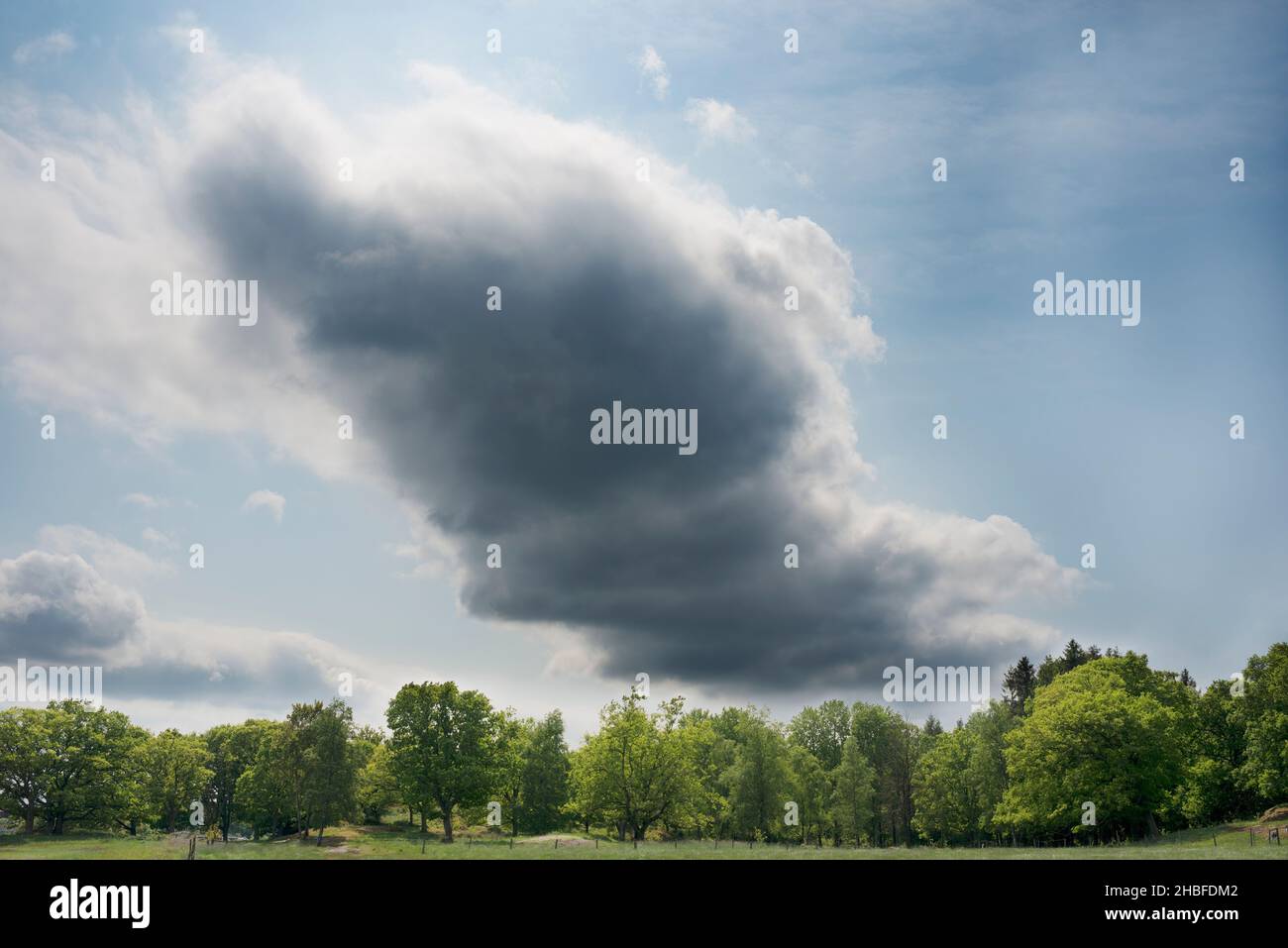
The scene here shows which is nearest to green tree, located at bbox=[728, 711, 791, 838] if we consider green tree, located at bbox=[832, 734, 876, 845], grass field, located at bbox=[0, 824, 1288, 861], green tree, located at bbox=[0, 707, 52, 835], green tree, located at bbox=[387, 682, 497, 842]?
green tree, located at bbox=[832, 734, 876, 845]

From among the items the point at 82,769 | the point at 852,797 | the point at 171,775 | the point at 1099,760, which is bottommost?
the point at 852,797

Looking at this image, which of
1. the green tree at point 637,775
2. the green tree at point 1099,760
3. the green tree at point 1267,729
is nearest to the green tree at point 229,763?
the green tree at point 637,775

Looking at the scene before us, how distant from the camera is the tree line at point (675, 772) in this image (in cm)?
8562

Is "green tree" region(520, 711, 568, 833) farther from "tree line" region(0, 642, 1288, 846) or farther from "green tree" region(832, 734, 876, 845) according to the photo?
"green tree" region(832, 734, 876, 845)

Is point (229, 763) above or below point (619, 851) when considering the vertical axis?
below

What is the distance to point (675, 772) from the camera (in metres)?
84.9

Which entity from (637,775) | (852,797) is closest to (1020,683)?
(852,797)

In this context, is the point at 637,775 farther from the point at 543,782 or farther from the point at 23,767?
the point at 23,767

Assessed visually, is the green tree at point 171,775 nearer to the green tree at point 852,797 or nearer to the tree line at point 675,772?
the tree line at point 675,772

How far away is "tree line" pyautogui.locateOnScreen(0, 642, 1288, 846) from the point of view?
85625 millimetres

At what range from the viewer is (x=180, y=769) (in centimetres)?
10756

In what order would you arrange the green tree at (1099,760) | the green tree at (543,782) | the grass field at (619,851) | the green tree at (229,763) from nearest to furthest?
the grass field at (619,851), the green tree at (1099,760), the green tree at (543,782), the green tree at (229,763)
